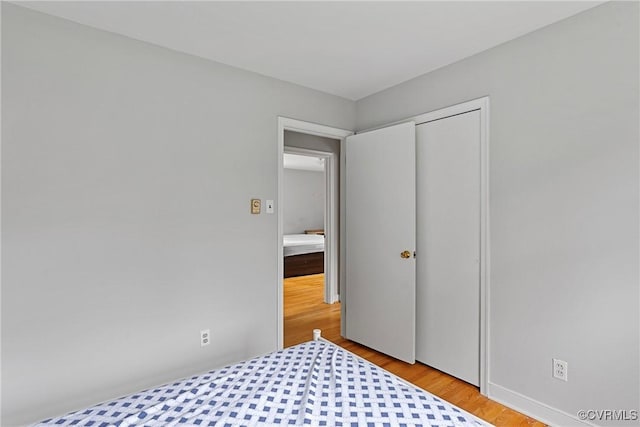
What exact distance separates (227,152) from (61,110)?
1.02 m

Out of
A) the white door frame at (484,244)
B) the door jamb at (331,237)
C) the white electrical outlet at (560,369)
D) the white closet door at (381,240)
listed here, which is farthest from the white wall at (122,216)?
the white electrical outlet at (560,369)

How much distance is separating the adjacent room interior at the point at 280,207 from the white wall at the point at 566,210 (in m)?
0.01

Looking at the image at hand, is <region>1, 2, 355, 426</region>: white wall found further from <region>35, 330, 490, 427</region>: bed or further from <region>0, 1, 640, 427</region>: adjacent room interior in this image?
<region>35, 330, 490, 427</region>: bed

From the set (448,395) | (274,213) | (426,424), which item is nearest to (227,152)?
(274,213)

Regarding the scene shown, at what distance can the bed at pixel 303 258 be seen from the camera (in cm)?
600

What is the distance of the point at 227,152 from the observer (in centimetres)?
254

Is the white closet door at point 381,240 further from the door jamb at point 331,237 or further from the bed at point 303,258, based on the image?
the bed at point 303,258

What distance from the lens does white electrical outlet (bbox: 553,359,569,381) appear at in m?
1.91

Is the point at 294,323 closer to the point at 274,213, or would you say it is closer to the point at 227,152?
the point at 274,213


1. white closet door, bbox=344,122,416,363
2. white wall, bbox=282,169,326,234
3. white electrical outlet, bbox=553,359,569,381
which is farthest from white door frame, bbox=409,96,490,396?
white wall, bbox=282,169,326,234

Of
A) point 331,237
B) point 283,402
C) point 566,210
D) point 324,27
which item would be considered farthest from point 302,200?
point 283,402

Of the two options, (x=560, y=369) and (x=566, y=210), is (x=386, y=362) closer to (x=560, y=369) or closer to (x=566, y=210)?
(x=560, y=369)

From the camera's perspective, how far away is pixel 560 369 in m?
1.94

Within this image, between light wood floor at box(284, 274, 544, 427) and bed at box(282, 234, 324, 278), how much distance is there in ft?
2.36
